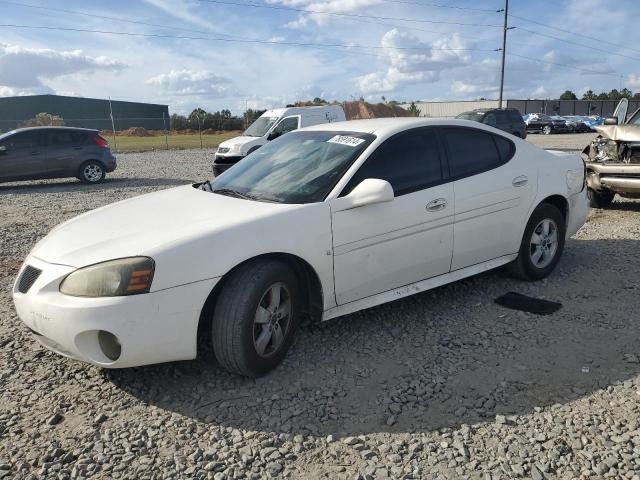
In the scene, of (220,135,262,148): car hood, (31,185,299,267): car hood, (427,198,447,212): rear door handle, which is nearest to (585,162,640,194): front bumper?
(427,198,447,212): rear door handle

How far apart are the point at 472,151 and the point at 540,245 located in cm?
124

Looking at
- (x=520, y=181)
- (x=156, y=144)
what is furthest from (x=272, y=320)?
(x=156, y=144)

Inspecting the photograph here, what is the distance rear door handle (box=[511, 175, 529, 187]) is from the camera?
4.69 m

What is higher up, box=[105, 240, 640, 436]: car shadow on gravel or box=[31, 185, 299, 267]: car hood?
box=[31, 185, 299, 267]: car hood

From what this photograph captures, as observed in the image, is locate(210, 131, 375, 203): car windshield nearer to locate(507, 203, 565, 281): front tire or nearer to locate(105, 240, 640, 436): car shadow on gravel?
locate(105, 240, 640, 436): car shadow on gravel

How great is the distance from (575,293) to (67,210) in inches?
327

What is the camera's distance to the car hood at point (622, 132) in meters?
7.75

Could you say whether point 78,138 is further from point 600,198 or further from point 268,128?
point 600,198

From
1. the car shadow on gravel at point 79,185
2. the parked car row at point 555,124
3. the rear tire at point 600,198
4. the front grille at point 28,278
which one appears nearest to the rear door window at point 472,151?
the front grille at point 28,278

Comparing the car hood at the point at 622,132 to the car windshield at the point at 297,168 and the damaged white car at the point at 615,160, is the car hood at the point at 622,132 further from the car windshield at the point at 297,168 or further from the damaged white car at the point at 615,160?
the car windshield at the point at 297,168

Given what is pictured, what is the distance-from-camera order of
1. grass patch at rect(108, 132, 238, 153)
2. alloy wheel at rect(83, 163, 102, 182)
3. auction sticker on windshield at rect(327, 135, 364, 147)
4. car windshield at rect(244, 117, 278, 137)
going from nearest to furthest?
auction sticker on windshield at rect(327, 135, 364, 147) → alloy wheel at rect(83, 163, 102, 182) → car windshield at rect(244, 117, 278, 137) → grass patch at rect(108, 132, 238, 153)

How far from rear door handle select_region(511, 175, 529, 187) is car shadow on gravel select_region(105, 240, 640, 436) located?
3.30ft

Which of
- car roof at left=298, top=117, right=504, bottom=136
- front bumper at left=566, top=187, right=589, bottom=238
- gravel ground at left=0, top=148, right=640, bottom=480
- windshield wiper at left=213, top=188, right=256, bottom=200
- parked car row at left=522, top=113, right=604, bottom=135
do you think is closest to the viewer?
gravel ground at left=0, top=148, right=640, bottom=480

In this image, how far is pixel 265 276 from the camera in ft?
10.6
